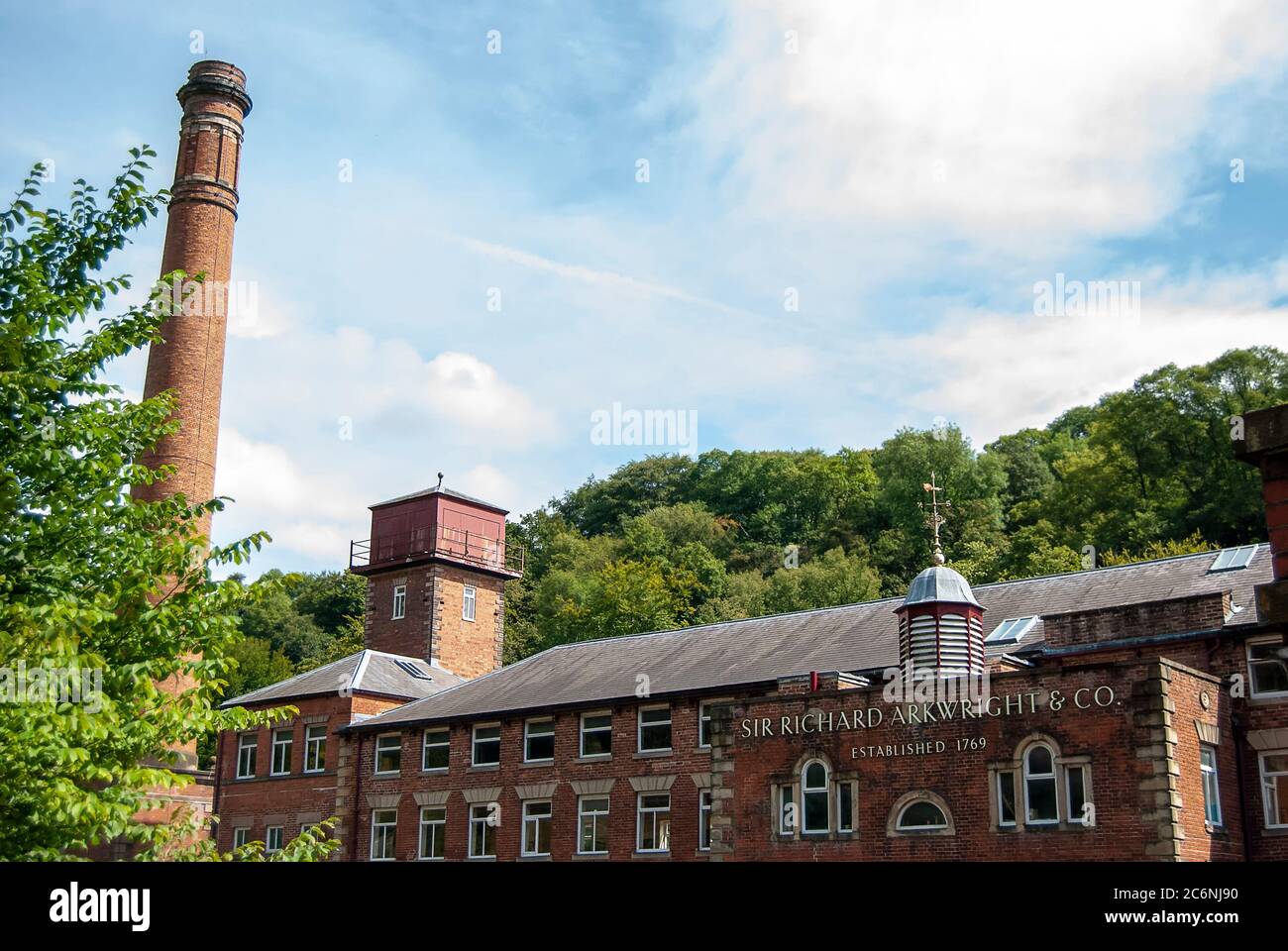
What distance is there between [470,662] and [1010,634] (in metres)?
27.3

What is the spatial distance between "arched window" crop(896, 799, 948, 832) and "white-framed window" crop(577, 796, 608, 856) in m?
11.1

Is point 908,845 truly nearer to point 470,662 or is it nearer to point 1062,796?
point 1062,796

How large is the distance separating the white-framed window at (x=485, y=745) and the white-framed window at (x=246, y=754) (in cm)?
1080

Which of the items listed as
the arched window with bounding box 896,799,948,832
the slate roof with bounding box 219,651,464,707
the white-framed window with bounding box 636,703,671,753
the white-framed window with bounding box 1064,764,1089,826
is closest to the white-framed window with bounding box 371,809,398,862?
the slate roof with bounding box 219,651,464,707

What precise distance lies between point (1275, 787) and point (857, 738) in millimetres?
8777

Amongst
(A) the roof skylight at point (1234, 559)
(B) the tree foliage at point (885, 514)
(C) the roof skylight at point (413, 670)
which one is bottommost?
(C) the roof skylight at point (413, 670)

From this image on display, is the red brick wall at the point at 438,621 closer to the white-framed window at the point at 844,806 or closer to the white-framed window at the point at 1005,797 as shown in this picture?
the white-framed window at the point at 844,806

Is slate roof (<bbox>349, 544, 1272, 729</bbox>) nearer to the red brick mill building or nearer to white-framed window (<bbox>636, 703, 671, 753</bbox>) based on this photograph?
the red brick mill building

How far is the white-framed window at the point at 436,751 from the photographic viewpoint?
3869 cm

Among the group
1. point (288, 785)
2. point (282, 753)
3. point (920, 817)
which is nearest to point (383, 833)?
point (288, 785)

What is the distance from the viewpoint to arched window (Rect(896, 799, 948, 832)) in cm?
2531

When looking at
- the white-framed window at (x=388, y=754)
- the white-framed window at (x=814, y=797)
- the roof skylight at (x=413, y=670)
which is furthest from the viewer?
the roof skylight at (x=413, y=670)

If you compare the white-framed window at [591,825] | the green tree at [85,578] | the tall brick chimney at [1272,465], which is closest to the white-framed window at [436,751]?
the white-framed window at [591,825]
